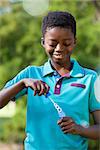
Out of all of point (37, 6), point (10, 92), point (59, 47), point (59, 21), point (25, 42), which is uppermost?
point (59, 21)

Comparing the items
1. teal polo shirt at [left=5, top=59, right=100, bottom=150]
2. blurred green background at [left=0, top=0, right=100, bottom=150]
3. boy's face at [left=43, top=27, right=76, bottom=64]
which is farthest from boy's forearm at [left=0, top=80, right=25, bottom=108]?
blurred green background at [left=0, top=0, right=100, bottom=150]

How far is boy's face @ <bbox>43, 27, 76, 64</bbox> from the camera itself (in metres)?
2.66

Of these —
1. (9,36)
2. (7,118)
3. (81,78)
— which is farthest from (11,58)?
(81,78)

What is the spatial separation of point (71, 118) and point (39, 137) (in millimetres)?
215

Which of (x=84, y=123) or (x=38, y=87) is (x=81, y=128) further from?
(x=38, y=87)

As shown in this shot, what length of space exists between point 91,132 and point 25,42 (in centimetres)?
1085

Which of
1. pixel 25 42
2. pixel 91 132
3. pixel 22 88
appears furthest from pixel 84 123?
pixel 25 42

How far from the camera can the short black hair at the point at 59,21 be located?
272cm

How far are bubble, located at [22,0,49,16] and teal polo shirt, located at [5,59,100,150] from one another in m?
8.42

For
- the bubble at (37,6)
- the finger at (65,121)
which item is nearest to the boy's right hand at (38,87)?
the finger at (65,121)

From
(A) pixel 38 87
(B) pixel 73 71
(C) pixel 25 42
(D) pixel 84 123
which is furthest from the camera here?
(C) pixel 25 42

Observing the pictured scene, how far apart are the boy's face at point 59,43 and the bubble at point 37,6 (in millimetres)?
8469

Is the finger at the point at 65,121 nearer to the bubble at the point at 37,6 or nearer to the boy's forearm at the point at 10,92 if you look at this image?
the boy's forearm at the point at 10,92

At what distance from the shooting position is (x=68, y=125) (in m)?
2.50
